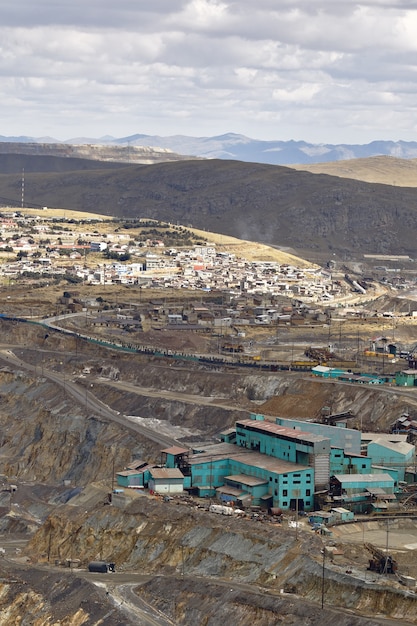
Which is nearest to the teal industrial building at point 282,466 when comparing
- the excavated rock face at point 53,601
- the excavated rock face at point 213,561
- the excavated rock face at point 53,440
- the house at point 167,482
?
the house at point 167,482

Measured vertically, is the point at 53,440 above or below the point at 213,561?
below

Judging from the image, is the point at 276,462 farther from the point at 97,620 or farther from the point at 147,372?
the point at 147,372

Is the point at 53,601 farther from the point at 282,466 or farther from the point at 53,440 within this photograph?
the point at 53,440

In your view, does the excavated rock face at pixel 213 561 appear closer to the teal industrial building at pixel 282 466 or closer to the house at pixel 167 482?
the house at pixel 167 482

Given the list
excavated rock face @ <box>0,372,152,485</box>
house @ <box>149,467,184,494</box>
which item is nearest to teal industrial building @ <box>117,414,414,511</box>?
house @ <box>149,467,184,494</box>

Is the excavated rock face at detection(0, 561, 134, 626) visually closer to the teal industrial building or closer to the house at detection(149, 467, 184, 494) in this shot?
the house at detection(149, 467, 184, 494)

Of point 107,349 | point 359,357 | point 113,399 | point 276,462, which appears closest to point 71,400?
point 113,399

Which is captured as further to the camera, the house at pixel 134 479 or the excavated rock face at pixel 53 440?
the excavated rock face at pixel 53 440

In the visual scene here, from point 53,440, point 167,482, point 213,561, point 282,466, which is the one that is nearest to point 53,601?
point 213,561

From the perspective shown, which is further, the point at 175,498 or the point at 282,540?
the point at 175,498

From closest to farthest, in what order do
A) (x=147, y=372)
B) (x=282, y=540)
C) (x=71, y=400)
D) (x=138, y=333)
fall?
(x=282, y=540) < (x=71, y=400) < (x=147, y=372) < (x=138, y=333)

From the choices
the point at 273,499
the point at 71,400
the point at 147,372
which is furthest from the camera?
the point at 147,372
